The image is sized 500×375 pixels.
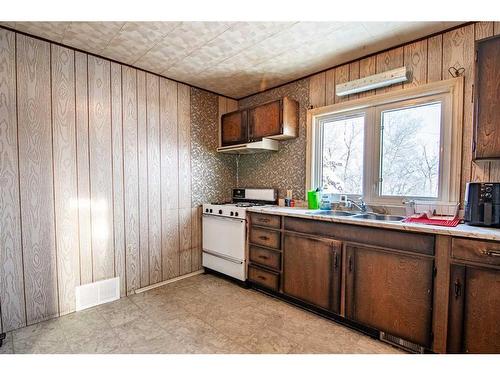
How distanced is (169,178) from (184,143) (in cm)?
49

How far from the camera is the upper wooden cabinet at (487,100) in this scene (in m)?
1.58

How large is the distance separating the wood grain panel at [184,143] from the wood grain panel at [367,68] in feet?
6.55

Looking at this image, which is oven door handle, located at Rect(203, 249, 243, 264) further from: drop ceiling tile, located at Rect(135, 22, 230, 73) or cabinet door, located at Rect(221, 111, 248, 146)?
drop ceiling tile, located at Rect(135, 22, 230, 73)

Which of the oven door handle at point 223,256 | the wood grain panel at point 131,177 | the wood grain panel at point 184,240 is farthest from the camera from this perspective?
the wood grain panel at point 184,240

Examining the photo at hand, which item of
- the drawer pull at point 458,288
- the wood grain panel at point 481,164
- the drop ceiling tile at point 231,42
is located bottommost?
the drawer pull at point 458,288

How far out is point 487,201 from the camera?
1.60m

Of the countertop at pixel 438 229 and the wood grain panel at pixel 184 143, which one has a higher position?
the wood grain panel at pixel 184 143

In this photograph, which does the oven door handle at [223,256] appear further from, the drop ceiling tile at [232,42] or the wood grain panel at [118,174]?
the drop ceiling tile at [232,42]

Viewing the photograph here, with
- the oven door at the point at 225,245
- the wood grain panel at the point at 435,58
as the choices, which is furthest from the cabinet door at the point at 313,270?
the wood grain panel at the point at 435,58

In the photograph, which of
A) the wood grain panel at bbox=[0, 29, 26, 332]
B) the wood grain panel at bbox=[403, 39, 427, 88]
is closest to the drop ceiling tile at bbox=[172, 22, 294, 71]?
the wood grain panel at bbox=[403, 39, 427, 88]

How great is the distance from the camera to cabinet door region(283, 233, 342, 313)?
2076 millimetres

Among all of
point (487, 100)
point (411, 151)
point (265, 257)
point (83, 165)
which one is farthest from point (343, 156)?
point (83, 165)

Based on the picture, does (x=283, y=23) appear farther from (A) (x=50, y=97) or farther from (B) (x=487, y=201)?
(A) (x=50, y=97)

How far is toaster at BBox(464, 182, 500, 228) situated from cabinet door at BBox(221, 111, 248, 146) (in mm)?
2243
